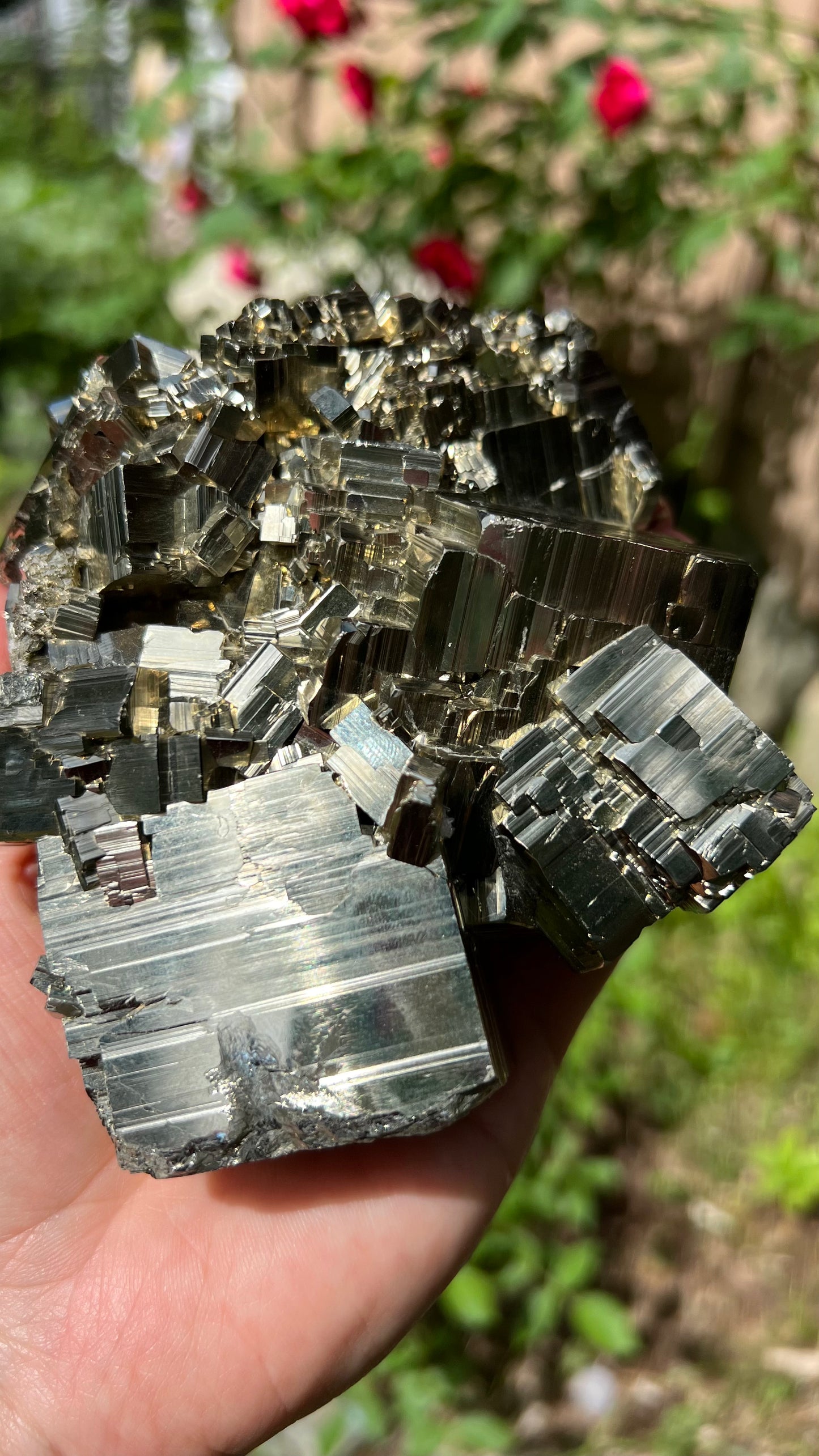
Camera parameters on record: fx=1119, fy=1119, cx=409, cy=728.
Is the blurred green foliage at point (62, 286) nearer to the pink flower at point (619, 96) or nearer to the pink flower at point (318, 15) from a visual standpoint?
the pink flower at point (318, 15)

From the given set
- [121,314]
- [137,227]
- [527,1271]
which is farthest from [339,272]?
[527,1271]

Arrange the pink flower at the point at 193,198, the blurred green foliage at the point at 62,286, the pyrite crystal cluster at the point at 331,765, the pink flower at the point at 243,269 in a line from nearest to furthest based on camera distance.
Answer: the pyrite crystal cluster at the point at 331,765 < the pink flower at the point at 243,269 < the pink flower at the point at 193,198 < the blurred green foliage at the point at 62,286

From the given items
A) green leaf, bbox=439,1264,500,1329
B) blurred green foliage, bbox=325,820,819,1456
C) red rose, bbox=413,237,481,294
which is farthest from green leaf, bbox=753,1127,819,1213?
red rose, bbox=413,237,481,294

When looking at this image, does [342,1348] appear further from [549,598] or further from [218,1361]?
[549,598]

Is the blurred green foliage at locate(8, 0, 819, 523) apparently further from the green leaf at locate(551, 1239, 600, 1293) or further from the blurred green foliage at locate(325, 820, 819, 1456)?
the green leaf at locate(551, 1239, 600, 1293)

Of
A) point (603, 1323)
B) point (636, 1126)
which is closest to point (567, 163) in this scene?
point (636, 1126)

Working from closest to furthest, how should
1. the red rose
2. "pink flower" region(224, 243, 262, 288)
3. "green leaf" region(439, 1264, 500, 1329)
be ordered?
"green leaf" region(439, 1264, 500, 1329) < the red rose < "pink flower" region(224, 243, 262, 288)

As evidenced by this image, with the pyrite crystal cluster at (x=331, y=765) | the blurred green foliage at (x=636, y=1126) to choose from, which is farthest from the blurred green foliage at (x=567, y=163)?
the blurred green foliage at (x=636, y=1126)
